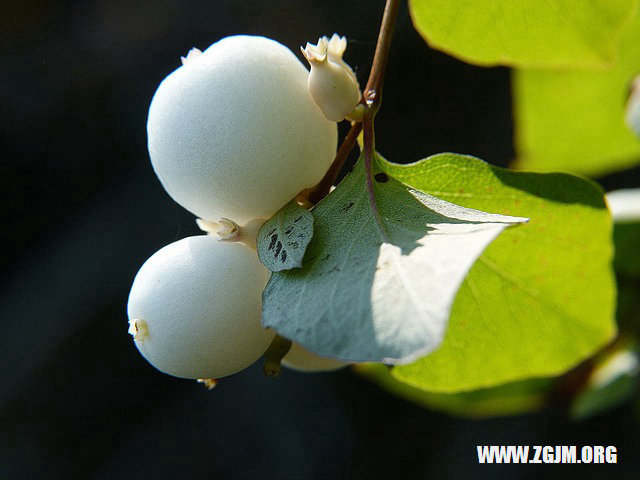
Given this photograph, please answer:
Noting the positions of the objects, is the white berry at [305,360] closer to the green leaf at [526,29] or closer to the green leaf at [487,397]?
the green leaf at [526,29]

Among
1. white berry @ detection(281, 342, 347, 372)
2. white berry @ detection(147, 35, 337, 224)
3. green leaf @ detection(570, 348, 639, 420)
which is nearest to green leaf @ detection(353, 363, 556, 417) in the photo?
green leaf @ detection(570, 348, 639, 420)

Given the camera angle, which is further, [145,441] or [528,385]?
[145,441]

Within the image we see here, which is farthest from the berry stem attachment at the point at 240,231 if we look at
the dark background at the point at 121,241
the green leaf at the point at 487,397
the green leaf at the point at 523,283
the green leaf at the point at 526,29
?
the dark background at the point at 121,241

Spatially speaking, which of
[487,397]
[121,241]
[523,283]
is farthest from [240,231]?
[121,241]

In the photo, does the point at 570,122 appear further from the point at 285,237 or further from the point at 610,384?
the point at 285,237

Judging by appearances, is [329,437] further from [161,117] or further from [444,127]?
[161,117]

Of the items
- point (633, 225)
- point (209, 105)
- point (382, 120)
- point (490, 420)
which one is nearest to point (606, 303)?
point (633, 225)
